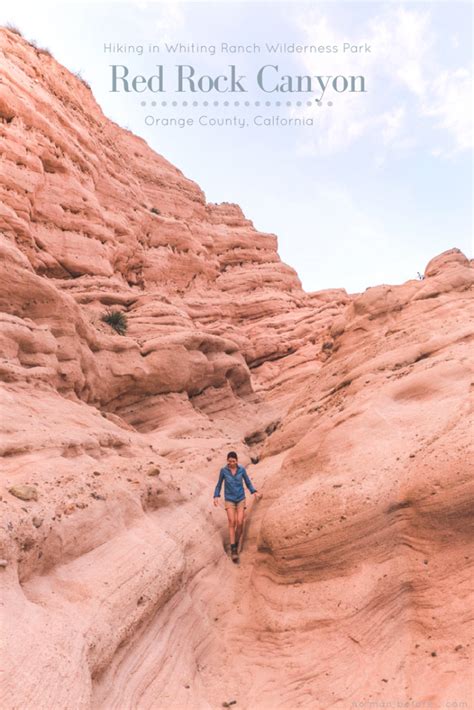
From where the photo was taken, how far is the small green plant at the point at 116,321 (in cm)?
1750

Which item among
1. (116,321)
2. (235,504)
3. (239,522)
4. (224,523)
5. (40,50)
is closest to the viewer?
(239,522)

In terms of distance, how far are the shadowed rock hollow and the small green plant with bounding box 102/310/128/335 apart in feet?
4.00

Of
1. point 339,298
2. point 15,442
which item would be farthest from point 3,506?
point 339,298

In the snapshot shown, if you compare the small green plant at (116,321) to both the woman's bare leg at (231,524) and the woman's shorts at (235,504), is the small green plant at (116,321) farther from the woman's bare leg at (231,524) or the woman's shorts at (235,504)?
the woman's bare leg at (231,524)

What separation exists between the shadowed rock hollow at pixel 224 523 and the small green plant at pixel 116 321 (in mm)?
1221

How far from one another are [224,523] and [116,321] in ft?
33.6

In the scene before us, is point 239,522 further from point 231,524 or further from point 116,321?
point 116,321

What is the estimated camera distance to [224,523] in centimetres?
955

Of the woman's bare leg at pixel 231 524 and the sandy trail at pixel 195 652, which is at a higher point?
the woman's bare leg at pixel 231 524

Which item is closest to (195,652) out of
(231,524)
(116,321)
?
(231,524)

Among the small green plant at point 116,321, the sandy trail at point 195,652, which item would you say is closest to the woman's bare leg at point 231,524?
the sandy trail at point 195,652

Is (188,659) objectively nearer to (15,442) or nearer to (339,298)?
(15,442)

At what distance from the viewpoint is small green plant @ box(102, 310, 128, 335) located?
17500mm

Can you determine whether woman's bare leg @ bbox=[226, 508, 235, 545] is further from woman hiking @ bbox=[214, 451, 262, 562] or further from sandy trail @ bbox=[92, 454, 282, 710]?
sandy trail @ bbox=[92, 454, 282, 710]
